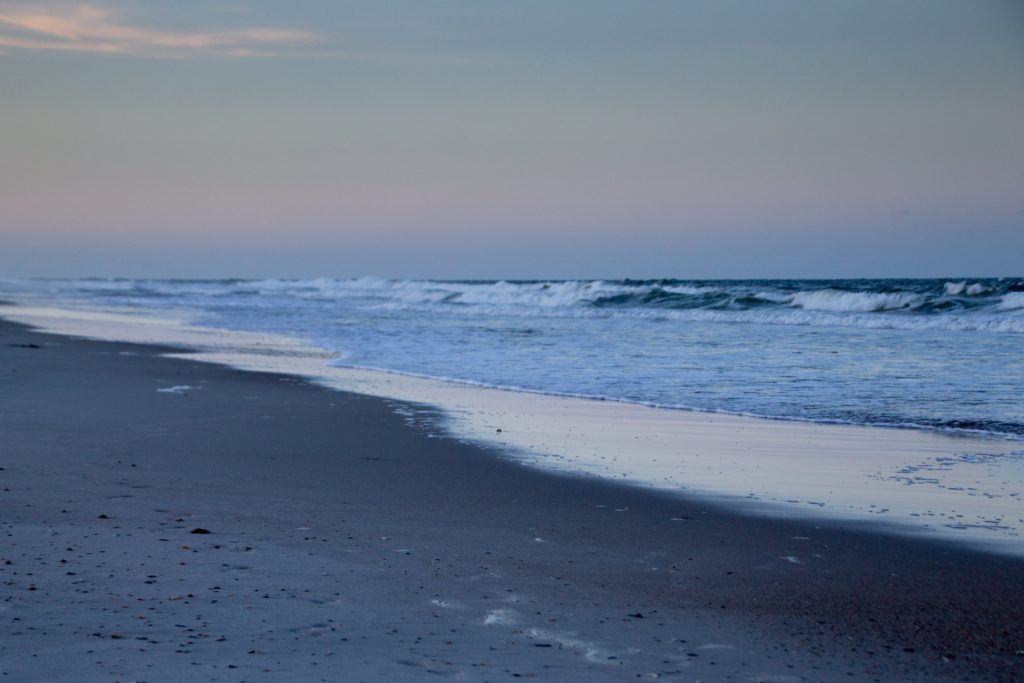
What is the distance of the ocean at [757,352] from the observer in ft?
34.5

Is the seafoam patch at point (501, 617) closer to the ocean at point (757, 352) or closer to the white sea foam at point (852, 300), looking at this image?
the ocean at point (757, 352)

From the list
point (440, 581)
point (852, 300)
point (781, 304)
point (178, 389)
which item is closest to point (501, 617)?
point (440, 581)

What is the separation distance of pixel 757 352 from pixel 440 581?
44.8 ft

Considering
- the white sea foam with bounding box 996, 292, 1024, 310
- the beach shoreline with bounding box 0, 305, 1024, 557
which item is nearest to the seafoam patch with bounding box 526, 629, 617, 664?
the beach shoreline with bounding box 0, 305, 1024, 557

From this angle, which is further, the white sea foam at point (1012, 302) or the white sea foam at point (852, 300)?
the white sea foam at point (852, 300)

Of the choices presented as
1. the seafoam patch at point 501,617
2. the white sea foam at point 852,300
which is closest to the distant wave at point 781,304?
the white sea foam at point 852,300

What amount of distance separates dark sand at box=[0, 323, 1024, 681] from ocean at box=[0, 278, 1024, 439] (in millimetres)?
4612

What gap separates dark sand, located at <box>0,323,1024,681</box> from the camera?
3.24 m

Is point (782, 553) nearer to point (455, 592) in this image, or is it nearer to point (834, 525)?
point (834, 525)

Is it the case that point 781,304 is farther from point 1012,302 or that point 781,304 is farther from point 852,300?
point 1012,302

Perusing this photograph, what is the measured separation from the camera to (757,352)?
55.7 feet

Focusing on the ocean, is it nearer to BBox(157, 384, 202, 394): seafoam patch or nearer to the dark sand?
BBox(157, 384, 202, 394): seafoam patch

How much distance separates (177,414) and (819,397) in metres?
6.61

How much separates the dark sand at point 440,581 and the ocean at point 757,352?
15.1ft
